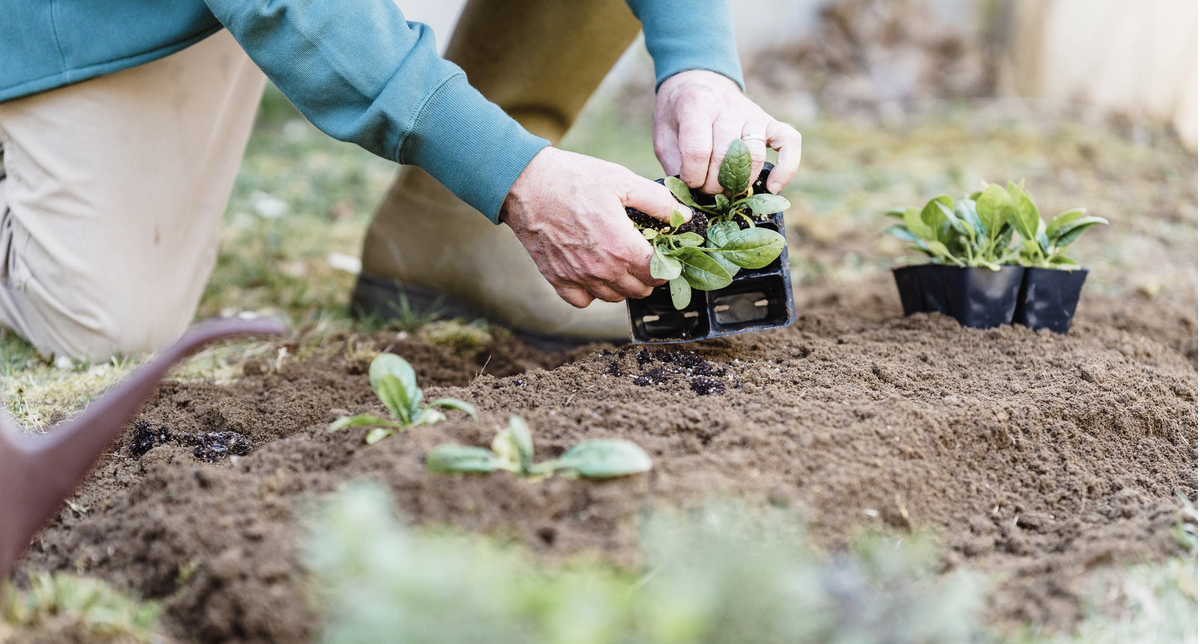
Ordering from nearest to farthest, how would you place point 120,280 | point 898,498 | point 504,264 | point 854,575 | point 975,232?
point 854,575 < point 898,498 < point 975,232 < point 120,280 < point 504,264

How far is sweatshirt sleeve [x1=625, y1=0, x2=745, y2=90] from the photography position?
1859 mm

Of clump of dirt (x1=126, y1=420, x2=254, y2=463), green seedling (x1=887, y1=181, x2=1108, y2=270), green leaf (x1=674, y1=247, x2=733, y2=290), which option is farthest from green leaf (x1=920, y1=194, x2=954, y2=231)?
clump of dirt (x1=126, y1=420, x2=254, y2=463)

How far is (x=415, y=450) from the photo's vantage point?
1117 millimetres

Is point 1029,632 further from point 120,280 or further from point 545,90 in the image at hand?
point 120,280

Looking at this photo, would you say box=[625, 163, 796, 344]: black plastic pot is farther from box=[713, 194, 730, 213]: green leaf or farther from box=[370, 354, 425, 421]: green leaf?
box=[370, 354, 425, 421]: green leaf

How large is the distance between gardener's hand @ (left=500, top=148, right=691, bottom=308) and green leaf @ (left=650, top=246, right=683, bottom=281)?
0.8 inches

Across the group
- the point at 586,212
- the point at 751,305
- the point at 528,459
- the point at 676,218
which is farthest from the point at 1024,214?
the point at 528,459

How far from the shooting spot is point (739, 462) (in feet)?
3.71

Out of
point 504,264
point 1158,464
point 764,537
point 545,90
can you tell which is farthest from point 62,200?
point 1158,464

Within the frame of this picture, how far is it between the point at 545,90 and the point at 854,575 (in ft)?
5.66

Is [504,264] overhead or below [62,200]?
below

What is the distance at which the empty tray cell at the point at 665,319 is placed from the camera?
171 cm

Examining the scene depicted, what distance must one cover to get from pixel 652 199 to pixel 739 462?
0.58 metres

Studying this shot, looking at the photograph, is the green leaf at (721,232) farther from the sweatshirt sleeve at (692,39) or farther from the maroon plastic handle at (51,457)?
the maroon plastic handle at (51,457)
